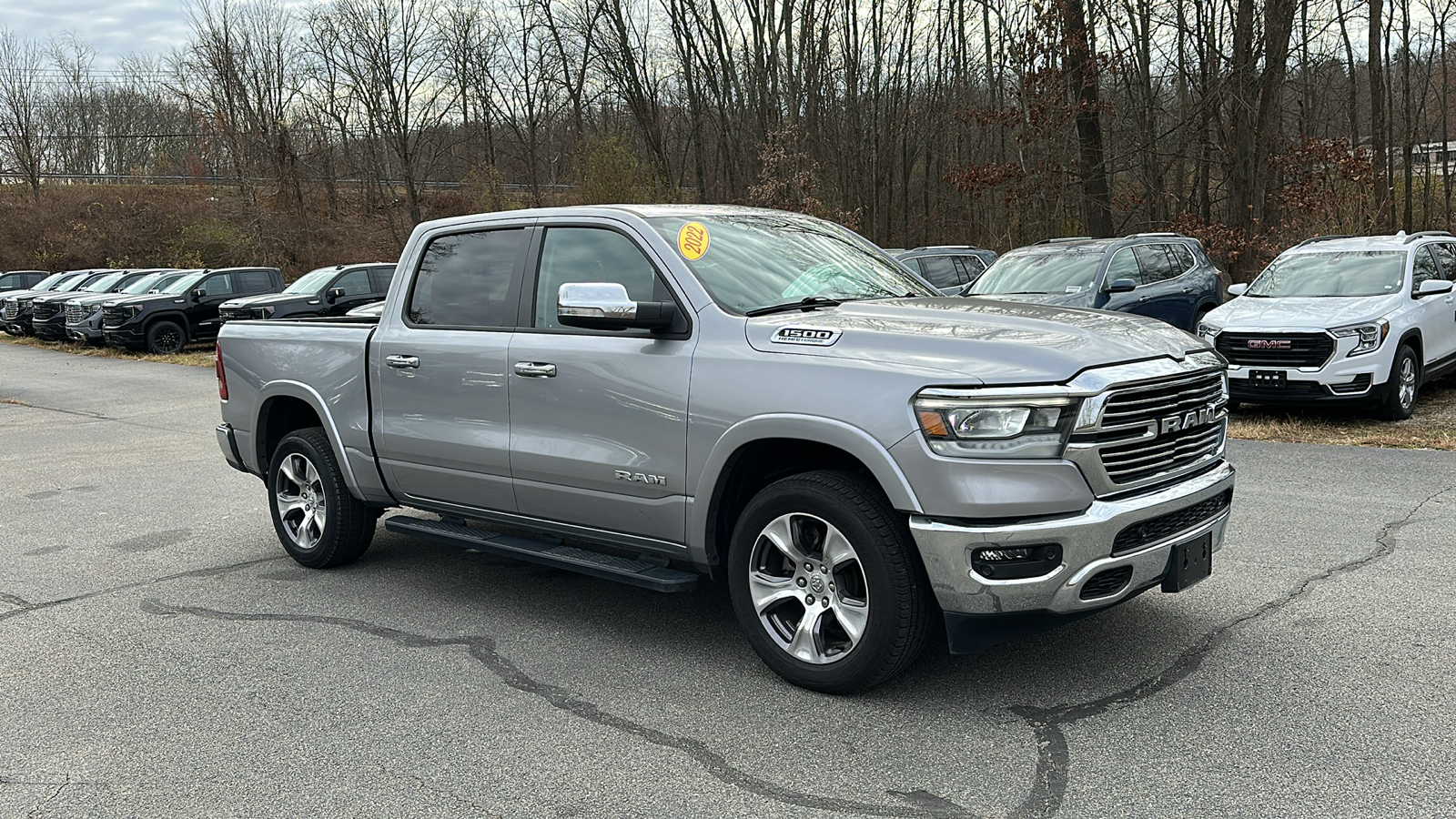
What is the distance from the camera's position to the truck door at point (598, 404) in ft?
15.1

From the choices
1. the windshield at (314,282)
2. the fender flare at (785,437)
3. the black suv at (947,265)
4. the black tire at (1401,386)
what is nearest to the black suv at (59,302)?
the windshield at (314,282)

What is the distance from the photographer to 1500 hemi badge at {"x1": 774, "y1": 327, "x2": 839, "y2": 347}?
4.25m

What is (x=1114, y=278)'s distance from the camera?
13.6 meters

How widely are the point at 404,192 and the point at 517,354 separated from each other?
1916 inches

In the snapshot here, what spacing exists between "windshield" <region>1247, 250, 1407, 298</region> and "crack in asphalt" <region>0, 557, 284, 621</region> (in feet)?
34.0

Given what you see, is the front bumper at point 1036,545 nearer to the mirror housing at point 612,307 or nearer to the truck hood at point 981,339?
the truck hood at point 981,339

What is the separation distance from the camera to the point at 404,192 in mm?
50969

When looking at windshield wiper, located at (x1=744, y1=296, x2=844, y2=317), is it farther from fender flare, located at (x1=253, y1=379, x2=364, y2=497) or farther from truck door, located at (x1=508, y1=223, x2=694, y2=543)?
fender flare, located at (x1=253, y1=379, x2=364, y2=497)

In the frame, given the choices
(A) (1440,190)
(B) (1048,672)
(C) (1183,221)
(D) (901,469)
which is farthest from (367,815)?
(A) (1440,190)

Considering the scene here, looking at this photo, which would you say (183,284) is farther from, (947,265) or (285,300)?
(947,265)

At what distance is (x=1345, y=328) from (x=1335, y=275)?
169 cm

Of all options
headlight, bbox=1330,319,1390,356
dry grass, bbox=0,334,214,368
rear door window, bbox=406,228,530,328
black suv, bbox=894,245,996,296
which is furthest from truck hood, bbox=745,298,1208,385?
dry grass, bbox=0,334,214,368

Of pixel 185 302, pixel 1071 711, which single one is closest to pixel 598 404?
pixel 1071 711

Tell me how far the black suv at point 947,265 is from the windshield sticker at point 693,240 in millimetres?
15107
